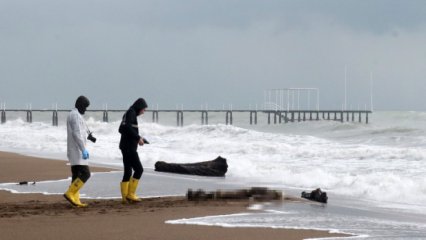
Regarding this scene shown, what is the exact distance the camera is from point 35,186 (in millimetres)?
12016

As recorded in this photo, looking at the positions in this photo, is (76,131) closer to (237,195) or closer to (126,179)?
(126,179)

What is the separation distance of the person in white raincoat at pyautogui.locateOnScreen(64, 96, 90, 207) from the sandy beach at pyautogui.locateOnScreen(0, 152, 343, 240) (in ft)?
0.67

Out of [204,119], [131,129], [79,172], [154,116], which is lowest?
[79,172]

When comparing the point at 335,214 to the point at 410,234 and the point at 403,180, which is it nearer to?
the point at 410,234

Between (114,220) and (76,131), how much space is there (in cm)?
164

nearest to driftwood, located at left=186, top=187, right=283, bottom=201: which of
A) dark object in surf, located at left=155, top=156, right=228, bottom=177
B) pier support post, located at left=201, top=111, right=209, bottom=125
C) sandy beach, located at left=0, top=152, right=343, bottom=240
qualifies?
sandy beach, located at left=0, top=152, right=343, bottom=240

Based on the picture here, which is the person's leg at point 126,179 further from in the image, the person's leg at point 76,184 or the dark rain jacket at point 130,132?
the person's leg at point 76,184

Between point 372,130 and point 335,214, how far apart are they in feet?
121

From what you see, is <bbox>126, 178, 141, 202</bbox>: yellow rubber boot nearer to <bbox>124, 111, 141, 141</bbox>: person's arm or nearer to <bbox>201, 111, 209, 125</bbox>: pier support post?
<bbox>124, 111, 141, 141</bbox>: person's arm

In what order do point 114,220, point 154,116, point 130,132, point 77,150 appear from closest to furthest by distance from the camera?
point 114,220, point 77,150, point 130,132, point 154,116

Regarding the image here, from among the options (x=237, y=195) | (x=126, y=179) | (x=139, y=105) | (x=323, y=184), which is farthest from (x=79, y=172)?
(x=323, y=184)

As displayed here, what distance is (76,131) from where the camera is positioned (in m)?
9.02

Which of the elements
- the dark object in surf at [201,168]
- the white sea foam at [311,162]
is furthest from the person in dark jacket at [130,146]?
the dark object in surf at [201,168]

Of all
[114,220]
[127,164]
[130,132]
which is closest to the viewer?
[114,220]
